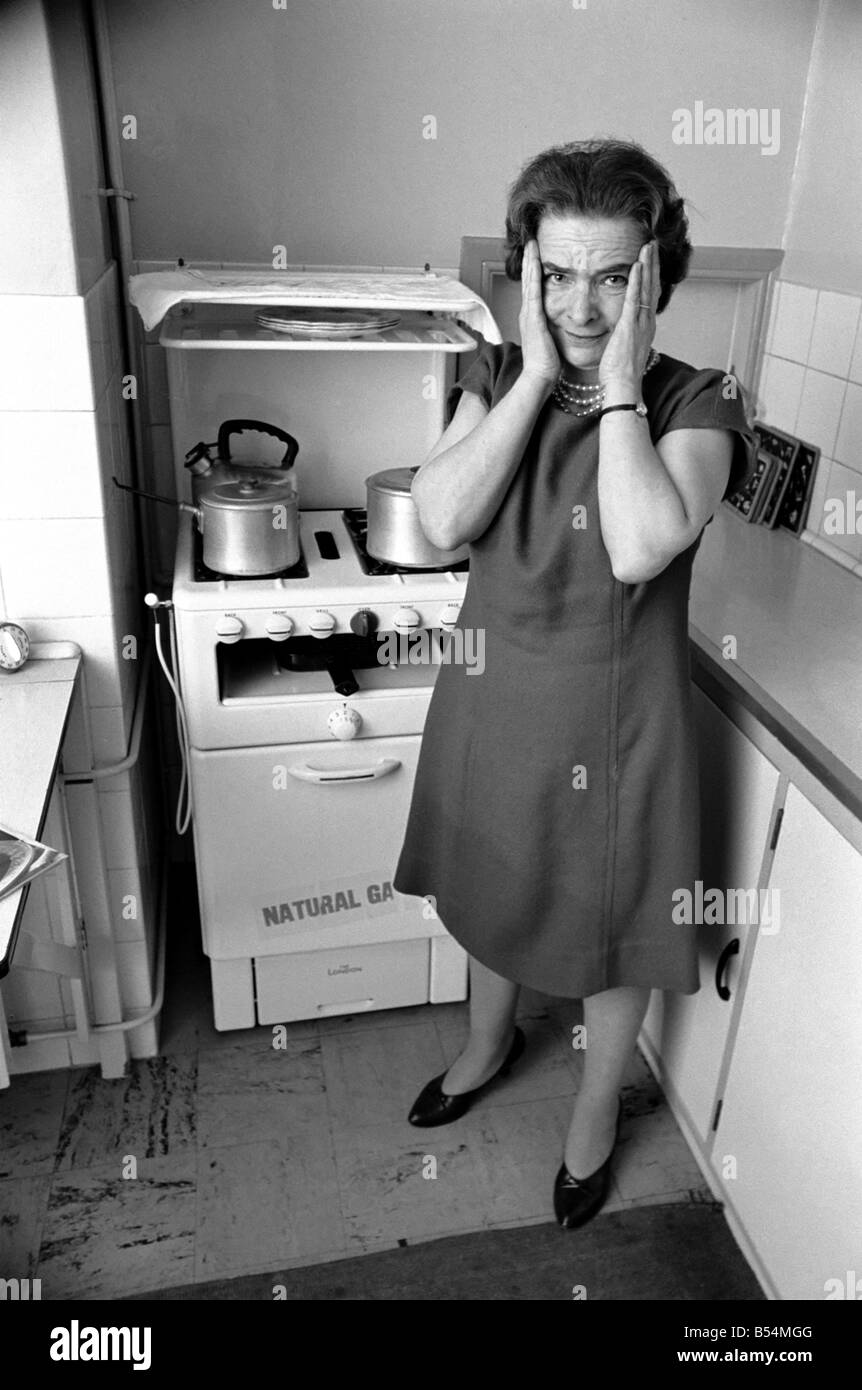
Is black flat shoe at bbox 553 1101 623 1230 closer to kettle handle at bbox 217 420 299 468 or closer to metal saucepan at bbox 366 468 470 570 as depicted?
metal saucepan at bbox 366 468 470 570

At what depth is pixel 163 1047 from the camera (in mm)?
1866

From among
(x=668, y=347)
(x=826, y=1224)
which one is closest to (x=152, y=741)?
(x=668, y=347)

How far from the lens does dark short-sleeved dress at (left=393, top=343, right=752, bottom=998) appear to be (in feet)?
4.07

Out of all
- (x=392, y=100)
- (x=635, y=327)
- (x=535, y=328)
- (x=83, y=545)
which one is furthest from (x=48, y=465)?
(x=392, y=100)

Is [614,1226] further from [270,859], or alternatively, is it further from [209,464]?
[209,464]

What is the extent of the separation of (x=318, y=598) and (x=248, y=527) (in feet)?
0.49

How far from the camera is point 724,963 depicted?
1.49 m

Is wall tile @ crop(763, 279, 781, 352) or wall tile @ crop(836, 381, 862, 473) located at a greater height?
wall tile @ crop(763, 279, 781, 352)

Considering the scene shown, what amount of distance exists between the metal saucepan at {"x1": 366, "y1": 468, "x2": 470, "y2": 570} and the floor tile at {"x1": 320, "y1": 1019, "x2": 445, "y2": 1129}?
831mm

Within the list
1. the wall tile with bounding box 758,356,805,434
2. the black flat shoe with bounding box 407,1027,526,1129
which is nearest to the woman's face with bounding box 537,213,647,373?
the wall tile with bounding box 758,356,805,434

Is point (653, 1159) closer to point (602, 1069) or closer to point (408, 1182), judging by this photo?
point (602, 1069)

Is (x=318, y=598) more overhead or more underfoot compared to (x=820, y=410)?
more underfoot

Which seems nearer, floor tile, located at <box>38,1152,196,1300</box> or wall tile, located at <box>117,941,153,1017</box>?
floor tile, located at <box>38,1152,196,1300</box>
